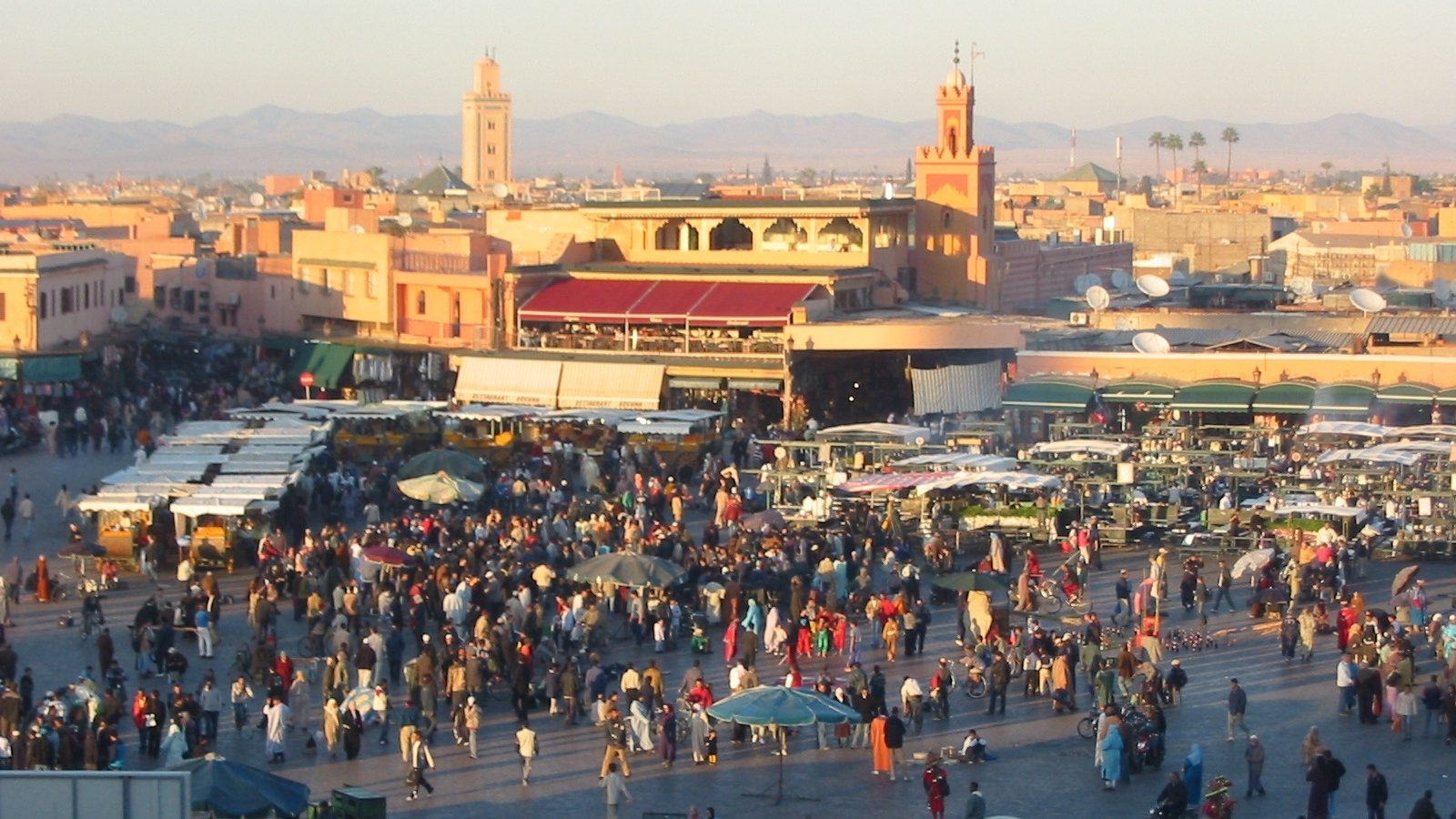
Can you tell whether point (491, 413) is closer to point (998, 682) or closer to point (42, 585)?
point (42, 585)

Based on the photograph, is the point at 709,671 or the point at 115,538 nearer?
the point at 709,671

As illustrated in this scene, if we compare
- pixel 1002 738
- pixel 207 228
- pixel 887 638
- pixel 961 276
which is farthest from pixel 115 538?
pixel 207 228

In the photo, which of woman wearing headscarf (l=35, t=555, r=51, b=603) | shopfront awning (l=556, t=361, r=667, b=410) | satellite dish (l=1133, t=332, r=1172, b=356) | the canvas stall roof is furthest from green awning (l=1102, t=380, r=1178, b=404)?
woman wearing headscarf (l=35, t=555, r=51, b=603)

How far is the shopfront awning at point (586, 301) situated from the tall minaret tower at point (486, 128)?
125870 mm

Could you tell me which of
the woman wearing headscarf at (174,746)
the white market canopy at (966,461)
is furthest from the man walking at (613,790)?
the white market canopy at (966,461)

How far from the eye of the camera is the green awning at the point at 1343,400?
36.7m

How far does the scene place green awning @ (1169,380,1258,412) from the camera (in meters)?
37.1

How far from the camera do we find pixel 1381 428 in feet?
112

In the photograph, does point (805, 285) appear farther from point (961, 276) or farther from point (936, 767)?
point (936, 767)

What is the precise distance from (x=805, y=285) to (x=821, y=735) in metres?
22.9

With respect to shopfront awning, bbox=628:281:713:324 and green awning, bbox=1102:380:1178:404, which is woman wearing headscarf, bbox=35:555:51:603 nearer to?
shopfront awning, bbox=628:281:713:324

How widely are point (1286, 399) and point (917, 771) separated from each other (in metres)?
19.3

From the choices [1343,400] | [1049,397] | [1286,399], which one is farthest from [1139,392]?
[1343,400]

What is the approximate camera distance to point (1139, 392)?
3791 centimetres
